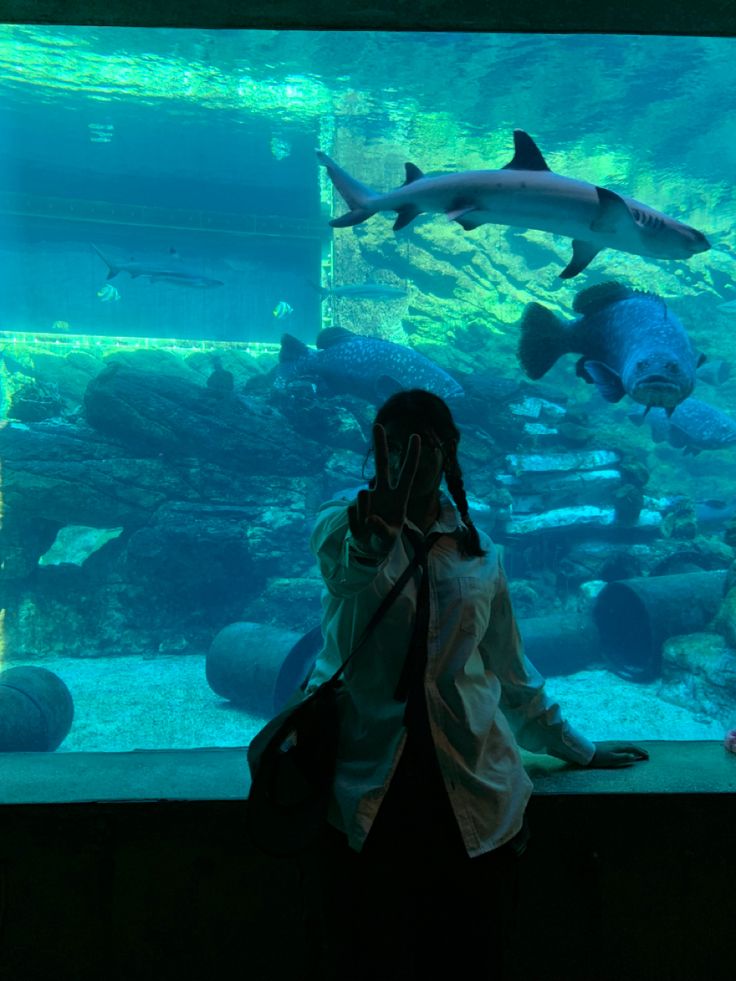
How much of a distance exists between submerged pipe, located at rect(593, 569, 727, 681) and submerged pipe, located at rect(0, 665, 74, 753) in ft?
19.2

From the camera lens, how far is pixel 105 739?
6816 mm

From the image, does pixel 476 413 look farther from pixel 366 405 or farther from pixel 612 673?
pixel 612 673

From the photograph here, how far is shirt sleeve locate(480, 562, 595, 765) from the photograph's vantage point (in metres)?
1.61

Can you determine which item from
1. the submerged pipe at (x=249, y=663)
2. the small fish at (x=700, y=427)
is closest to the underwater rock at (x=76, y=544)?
the submerged pipe at (x=249, y=663)

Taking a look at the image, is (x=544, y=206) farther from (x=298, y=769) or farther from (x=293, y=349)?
(x=293, y=349)

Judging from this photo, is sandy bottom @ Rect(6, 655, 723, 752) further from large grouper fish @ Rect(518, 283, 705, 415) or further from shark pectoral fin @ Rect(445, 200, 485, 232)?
shark pectoral fin @ Rect(445, 200, 485, 232)

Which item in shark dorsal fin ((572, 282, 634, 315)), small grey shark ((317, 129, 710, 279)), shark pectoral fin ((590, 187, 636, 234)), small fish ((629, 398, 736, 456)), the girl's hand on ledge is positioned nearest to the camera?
the girl's hand on ledge

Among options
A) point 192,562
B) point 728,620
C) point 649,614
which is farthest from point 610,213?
point 192,562

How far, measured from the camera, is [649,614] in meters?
Result: 7.72

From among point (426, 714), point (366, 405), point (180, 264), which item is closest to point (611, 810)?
point (426, 714)

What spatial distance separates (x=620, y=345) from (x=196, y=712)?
5.59 metres

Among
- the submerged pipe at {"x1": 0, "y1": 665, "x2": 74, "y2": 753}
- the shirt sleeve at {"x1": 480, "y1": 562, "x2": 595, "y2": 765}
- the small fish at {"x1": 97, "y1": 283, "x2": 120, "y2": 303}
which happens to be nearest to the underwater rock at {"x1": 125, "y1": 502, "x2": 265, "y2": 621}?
the submerged pipe at {"x1": 0, "y1": 665, "x2": 74, "y2": 753}

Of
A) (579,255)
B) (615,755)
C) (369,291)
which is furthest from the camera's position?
(369,291)

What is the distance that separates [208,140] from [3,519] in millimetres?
16730
